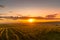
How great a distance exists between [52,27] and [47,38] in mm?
Answer: 302

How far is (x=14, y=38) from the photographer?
14.8 ft

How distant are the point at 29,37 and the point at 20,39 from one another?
0.16 m

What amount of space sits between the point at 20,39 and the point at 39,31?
0.37 m

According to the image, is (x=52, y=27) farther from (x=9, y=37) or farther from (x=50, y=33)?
(x=9, y=37)

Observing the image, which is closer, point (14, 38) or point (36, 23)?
point (14, 38)

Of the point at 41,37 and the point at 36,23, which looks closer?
the point at 41,37

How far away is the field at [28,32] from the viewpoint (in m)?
4.55

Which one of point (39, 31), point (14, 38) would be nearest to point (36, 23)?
point (39, 31)

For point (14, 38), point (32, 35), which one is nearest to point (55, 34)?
point (32, 35)

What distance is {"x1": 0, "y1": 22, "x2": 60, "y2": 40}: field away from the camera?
4547mm

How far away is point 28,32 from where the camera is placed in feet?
15.3

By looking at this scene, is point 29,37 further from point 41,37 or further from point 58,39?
point 58,39

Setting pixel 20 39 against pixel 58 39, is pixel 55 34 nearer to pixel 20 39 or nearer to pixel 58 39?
pixel 58 39

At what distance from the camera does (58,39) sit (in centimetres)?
461
